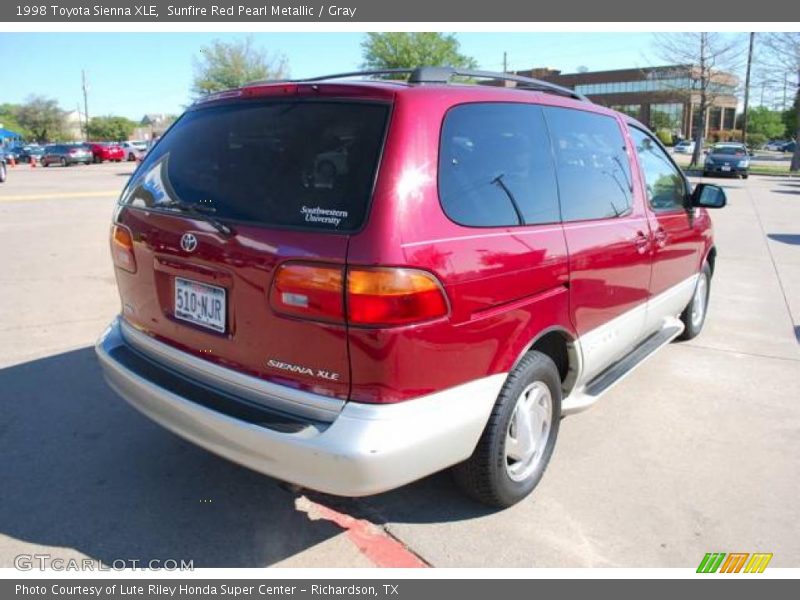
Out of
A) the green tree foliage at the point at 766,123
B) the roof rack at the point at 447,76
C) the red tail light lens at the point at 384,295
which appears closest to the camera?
the red tail light lens at the point at 384,295

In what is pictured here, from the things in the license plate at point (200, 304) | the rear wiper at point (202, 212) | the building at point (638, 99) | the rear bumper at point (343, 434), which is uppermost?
the building at point (638, 99)

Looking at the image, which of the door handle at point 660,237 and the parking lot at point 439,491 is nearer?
the parking lot at point 439,491

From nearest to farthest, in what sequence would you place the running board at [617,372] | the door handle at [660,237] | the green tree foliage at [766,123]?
the running board at [617,372] → the door handle at [660,237] → the green tree foliage at [766,123]

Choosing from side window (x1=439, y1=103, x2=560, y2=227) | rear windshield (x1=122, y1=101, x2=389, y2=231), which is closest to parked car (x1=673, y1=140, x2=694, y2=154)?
side window (x1=439, y1=103, x2=560, y2=227)

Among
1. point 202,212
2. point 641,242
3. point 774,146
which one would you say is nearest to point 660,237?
point 641,242

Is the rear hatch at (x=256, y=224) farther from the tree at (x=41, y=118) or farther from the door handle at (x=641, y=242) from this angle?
the tree at (x=41, y=118)

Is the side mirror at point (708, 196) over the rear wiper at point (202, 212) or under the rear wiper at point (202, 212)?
under

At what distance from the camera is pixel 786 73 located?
3031 centimetres

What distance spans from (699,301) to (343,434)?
439 centimetres

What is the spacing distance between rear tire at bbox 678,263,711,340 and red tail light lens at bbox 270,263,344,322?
390cm

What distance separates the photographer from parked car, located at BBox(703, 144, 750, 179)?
94.7ft

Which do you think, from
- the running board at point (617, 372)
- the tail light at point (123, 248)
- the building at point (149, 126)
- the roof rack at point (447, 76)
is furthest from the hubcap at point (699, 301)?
the building at point (149, 126)

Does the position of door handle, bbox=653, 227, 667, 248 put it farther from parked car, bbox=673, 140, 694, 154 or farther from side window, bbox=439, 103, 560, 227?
parked car, bbox=673, 140, 694, 154

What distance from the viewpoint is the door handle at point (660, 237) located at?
4094 millimetres
